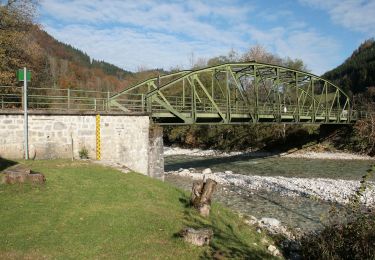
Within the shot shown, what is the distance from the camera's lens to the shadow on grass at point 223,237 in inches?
340

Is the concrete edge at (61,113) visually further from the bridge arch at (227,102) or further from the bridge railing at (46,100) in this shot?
the bridge arch at (227,102)

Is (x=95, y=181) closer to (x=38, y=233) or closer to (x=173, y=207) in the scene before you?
(x=173, y=207)

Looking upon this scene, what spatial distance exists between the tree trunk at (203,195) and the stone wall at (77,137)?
6.91m

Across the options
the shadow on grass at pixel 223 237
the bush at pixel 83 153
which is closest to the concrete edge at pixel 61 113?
the bush at pixel 83 153

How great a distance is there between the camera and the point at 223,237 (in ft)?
32.3

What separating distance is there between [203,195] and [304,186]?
13.2 m

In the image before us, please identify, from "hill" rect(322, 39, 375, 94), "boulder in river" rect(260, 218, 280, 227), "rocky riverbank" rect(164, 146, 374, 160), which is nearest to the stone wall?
"boulder in river" rect(260, 218, 280, 227)

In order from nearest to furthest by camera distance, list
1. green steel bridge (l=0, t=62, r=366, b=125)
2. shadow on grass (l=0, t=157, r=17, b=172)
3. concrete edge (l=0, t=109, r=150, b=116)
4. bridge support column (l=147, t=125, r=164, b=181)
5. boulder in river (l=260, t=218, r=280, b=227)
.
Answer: shadow on grass (l=0, t=157, r=17, b=172), boulder in river (l=260, t=218, r=280, b=227), concrete edge (l=0, t=109, r=150, b=116), bridge support column (l=147, t=125, r=164, b=181), green steel bridge (l=0, t=62, r=366, b=125)

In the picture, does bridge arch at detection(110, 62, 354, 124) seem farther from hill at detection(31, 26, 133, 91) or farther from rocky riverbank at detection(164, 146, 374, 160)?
hill at detection(31, 26, 133, 91)

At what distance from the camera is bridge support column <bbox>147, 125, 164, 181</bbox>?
18766 millimetres

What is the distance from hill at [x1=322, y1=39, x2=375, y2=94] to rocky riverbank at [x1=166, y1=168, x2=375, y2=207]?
182ft

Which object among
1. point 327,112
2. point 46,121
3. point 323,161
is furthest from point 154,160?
point 327,112

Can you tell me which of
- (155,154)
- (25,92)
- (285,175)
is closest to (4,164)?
(25,92)

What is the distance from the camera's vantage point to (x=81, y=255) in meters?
7.10
